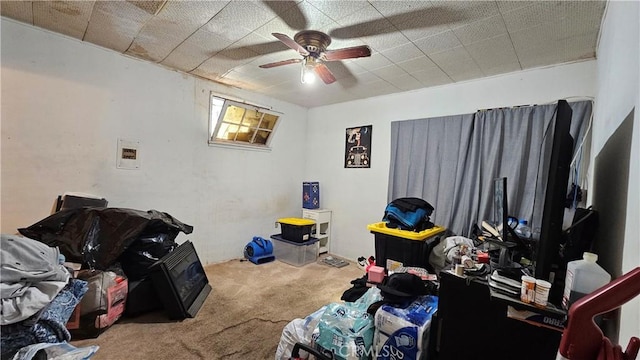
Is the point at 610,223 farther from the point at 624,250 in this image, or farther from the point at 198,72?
the point at 198,72

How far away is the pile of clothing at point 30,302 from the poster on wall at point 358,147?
3199 millimetres

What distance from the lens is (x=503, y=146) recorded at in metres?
2.77

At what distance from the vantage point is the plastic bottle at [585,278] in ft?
2.81

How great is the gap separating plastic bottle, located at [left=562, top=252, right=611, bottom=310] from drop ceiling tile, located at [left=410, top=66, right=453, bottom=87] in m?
2.35

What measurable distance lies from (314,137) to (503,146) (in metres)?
2.62

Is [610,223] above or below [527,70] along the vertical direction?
below

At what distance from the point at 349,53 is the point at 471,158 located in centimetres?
178

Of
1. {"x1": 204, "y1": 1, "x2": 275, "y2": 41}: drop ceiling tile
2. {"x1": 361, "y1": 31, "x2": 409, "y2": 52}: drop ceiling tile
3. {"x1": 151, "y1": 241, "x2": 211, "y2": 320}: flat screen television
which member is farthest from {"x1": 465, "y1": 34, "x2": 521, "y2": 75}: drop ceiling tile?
{"x1": 151, "y1": 241, "x2": 211, "y2": 320}: flat screen television

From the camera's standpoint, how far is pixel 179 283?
233cm

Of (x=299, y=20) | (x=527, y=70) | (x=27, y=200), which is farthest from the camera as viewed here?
(x=527, y=70)

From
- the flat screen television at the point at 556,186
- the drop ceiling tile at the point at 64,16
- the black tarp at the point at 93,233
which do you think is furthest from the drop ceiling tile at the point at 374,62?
the black tarp at the point at 93,233

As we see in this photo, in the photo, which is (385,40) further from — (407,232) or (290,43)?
(407,232)

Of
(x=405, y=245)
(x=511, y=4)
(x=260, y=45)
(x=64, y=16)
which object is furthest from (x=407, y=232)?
(x=64, y=16)

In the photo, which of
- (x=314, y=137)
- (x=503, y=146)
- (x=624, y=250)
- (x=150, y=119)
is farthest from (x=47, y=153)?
(x=503, y=146)
